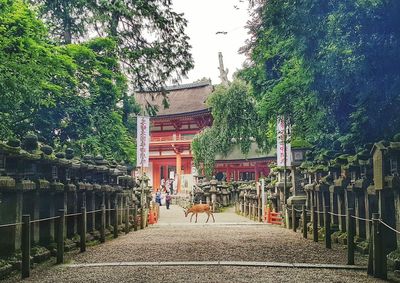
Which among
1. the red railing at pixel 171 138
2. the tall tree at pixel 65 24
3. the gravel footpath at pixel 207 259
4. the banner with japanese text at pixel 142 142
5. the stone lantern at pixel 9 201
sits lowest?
the gravel footpath at pixel 207 259

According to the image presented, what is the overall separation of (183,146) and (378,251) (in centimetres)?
3635

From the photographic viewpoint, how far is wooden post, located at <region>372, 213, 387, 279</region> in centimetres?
594

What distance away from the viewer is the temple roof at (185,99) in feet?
142

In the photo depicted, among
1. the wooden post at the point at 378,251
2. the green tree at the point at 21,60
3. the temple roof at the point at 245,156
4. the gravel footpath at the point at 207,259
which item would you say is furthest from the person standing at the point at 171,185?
the wooden post at the point at 378,251

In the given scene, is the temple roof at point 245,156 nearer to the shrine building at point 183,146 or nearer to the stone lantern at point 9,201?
the shrine building at point 183,146

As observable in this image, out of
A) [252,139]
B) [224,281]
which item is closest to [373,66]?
[224,281]

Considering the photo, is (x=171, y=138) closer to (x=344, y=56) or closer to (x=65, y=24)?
(x=65, y=24)

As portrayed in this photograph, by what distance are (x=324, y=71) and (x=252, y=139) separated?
22.3 metres

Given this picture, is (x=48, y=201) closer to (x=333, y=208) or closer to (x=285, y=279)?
(x=285, y=279)

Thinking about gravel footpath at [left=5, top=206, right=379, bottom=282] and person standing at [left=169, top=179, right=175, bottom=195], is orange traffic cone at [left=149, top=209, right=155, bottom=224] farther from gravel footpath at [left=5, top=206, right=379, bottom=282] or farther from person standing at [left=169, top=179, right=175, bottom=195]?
person standing at [left=169, top=179, right=175, bottom=195]

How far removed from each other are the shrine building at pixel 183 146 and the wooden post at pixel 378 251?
3048 cm

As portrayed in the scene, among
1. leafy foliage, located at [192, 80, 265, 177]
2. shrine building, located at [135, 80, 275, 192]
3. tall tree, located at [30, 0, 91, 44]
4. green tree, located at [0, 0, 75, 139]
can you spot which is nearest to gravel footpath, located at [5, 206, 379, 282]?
green tree, located at [0, 0, 75, 139]

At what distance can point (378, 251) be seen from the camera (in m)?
5.96

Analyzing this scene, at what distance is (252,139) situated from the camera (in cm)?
3114
